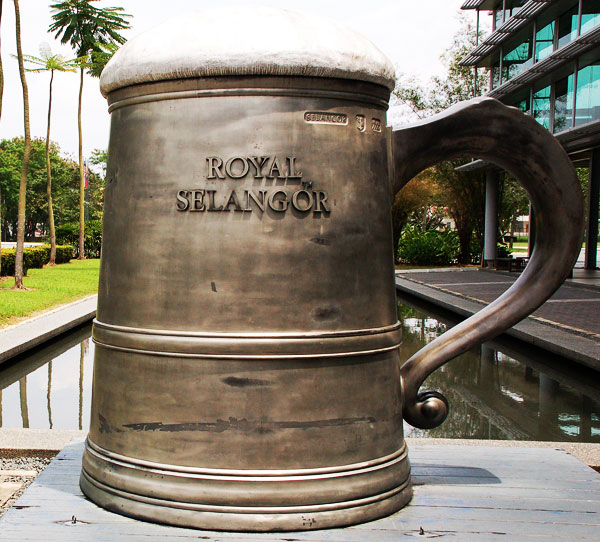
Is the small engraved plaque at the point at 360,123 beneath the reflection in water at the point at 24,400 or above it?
above

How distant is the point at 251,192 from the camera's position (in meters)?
2.06

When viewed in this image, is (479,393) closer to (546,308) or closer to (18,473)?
(18,473)

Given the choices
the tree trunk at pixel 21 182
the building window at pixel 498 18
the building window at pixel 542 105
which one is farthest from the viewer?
the building window at pixel 498 18

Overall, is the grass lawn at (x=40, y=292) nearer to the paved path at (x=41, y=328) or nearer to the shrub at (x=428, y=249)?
the paved path at (x=41, y=328)

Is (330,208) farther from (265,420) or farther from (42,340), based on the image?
(42,340)

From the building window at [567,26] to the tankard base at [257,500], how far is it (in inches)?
900

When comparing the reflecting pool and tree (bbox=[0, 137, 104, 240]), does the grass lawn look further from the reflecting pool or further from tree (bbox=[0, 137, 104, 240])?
tree (bbox=[0, 137, 104, 240])

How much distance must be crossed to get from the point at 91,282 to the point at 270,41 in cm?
1928

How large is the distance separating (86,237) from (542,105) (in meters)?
24.5

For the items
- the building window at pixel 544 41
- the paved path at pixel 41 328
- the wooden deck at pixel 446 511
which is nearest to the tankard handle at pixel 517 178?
the wooden deck at pixel 446 511

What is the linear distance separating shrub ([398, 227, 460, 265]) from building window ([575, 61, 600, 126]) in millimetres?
11415

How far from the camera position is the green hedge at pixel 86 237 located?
38.0 meters

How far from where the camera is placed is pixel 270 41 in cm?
204

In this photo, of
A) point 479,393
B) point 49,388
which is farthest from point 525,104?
point 49,388
